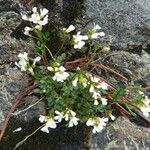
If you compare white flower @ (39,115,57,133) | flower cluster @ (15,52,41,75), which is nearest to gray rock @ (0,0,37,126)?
flower cluster @ (15,52,41,75)

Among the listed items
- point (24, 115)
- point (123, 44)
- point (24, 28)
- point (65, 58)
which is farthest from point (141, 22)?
point (24, 115)

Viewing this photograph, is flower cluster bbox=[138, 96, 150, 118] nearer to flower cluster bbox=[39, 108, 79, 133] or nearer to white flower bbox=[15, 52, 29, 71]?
flower cluster bbox=[39, 108, 79, 133]

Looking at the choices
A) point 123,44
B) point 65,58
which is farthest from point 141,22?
point 65,58

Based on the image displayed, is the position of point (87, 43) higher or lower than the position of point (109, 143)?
higher

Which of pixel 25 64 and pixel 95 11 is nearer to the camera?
pixel 25 64

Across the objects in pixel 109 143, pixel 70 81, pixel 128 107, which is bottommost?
pixel 109 143

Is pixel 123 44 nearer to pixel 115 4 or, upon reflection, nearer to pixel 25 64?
pixel 115 4
